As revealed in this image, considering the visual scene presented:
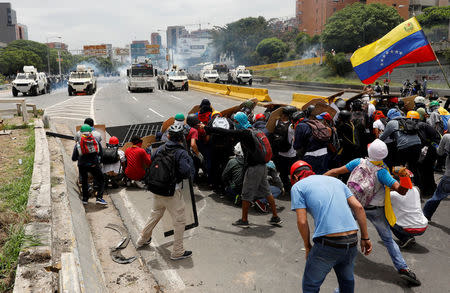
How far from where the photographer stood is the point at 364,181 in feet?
14.0

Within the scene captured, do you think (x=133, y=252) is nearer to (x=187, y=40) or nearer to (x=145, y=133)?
(x=145, y=133)

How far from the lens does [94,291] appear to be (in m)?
3.69

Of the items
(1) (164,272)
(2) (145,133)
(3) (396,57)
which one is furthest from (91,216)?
(3) (396,57)

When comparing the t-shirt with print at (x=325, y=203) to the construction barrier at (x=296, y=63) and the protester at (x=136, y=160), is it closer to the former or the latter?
the protester at (x=136, y=160)

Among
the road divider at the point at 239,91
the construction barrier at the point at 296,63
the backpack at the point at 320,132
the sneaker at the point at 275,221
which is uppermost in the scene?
the construction barrier at the point at 296,63

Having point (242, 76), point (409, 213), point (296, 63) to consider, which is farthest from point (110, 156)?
point (296, 63)

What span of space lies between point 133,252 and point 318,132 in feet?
11.4

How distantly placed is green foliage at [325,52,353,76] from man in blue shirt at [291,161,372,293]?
5330 cm

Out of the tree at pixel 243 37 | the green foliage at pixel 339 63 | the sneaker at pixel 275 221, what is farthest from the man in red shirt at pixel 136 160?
the tree at pixel 243 37

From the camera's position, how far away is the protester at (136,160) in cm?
755

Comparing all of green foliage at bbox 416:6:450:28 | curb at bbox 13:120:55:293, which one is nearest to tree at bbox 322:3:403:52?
green foliage at bbox 416:6:450:28

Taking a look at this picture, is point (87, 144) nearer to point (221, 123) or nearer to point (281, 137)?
point (221, 123)

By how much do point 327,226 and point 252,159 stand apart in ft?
8.64

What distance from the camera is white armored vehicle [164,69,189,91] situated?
3534 centimetres
